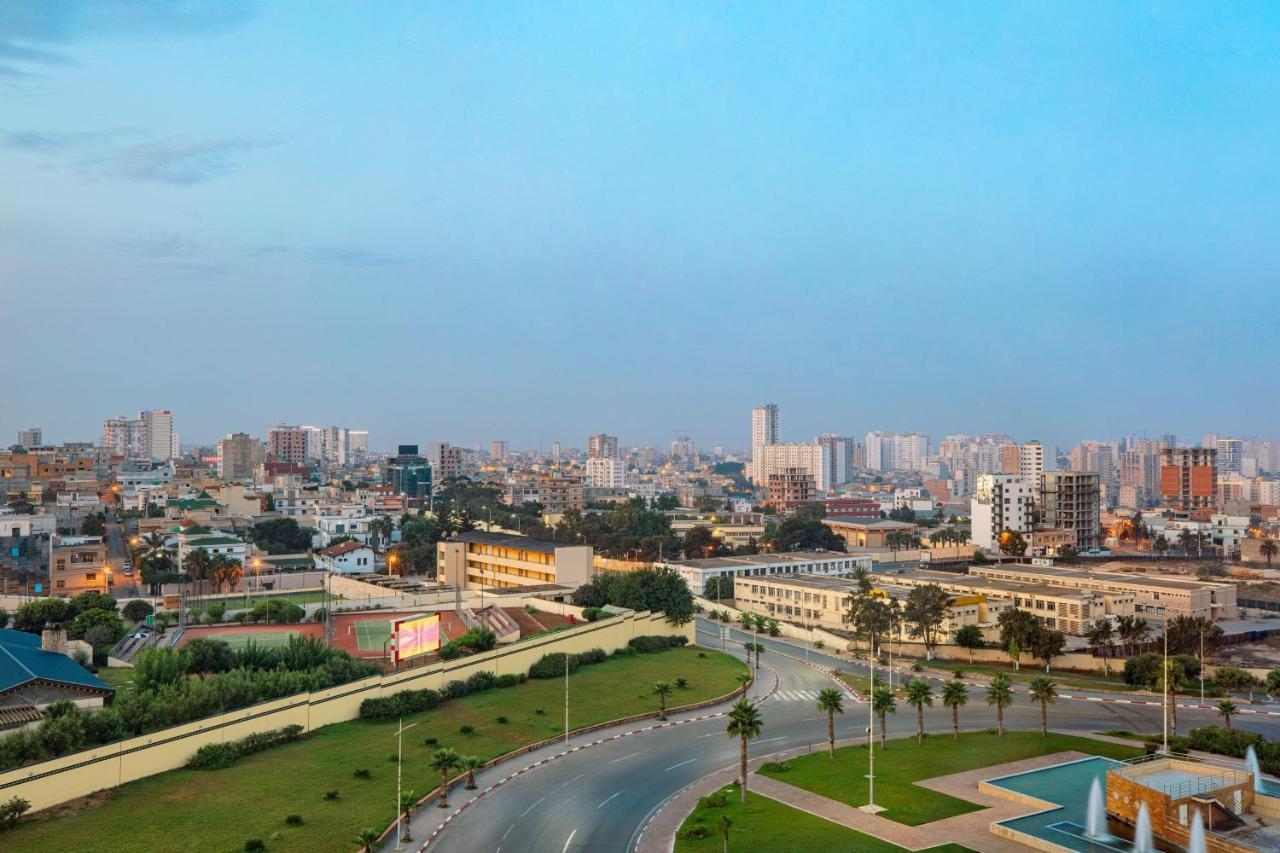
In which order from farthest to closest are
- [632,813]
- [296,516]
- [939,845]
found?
[296,516] < [632,813] < [939,845]

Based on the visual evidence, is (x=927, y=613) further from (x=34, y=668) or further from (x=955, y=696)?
(x=34, y=668)

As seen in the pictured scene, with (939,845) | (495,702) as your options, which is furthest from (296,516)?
(939,845)

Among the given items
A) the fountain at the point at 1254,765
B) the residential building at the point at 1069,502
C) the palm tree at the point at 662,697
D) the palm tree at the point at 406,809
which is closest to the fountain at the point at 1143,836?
the fountain at the point at 1254,765

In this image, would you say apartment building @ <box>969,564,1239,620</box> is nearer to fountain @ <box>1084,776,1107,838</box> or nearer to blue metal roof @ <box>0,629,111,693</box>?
fountain @ <box>1084,776,1107,838</box>

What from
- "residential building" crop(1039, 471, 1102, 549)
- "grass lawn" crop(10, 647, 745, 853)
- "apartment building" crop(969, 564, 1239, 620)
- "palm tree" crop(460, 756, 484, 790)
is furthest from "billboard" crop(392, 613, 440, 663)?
"residential building" crop(1039, 471, 1102, 549)

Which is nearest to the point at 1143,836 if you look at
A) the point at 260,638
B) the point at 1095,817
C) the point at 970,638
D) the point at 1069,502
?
the point at 1095,817

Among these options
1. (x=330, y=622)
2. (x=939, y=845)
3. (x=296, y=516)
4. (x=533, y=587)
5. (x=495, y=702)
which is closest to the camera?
(x=939, y=845)

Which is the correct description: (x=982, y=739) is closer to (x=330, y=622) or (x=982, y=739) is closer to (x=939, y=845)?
(x=939, y=845)
